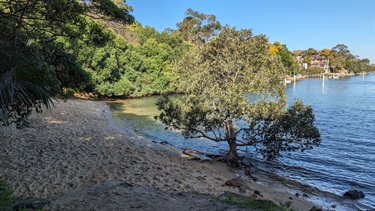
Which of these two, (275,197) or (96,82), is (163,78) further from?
(275,197)

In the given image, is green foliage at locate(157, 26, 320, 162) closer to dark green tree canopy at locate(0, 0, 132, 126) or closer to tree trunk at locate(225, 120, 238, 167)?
tree trunk at locate(225, 120, 238, 167)

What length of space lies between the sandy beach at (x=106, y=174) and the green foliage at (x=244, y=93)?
1.98 m

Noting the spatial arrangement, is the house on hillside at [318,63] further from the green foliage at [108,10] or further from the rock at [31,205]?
the rock at [31,205]

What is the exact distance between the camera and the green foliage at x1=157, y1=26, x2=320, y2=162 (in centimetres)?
1217

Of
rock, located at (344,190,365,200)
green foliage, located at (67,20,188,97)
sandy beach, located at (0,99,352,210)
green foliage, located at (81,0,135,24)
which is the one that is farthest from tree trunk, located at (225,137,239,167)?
green foliage, located at (67,20,188,97)

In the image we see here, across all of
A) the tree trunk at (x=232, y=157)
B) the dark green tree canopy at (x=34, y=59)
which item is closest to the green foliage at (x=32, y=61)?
the dark green tree canopy at (x=34, y=59)

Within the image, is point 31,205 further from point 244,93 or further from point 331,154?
point 331,154

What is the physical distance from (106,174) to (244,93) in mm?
6653

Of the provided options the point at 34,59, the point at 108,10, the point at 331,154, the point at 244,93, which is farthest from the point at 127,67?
the point at 34,59

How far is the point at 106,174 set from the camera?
9234 mm

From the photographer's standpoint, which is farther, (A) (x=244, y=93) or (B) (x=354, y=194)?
(A) (x=244, y=93)

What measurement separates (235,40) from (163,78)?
36.0 meters

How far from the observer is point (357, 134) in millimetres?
21312

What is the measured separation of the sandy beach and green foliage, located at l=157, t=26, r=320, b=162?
1.98 metres
